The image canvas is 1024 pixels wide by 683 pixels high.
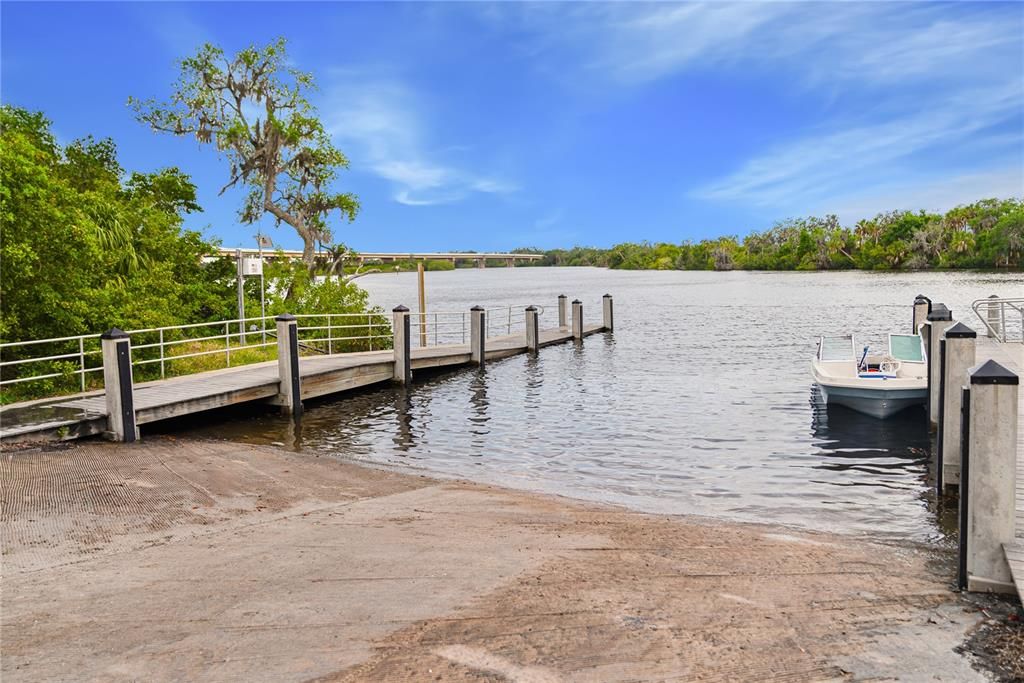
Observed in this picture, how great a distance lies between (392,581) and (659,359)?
70.7 ft

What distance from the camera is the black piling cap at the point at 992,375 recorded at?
538 centimetres

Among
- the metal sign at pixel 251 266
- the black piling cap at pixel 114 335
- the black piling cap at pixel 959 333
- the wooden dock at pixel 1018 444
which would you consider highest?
the metal sign at pixel 251 266

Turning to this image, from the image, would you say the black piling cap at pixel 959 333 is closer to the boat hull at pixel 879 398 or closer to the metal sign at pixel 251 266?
the boat hull at pixel 879 398

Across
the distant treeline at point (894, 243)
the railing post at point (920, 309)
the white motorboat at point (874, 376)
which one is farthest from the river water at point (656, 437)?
the distant treeline at point (894, 243)

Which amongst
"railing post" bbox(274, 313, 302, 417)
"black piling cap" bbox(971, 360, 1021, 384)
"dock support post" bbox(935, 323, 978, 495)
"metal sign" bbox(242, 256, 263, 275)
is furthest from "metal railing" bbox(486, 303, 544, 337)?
"black piling cap" bbox(971, 360, 1021, 384)

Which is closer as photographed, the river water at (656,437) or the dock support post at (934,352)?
the river water at (656,437)

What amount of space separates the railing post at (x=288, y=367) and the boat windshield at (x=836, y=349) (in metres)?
11.1

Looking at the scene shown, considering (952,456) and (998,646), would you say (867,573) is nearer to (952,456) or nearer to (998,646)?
(998,646)

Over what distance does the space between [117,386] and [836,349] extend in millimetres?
14235

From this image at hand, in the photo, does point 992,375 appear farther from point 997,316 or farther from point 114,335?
point 997,316

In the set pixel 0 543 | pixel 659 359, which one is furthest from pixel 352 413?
pixel 659 359

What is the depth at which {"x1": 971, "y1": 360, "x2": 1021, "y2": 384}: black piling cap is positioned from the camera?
5383 millimetres

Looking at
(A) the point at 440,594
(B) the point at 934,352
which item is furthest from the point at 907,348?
(A) the point at 440,594

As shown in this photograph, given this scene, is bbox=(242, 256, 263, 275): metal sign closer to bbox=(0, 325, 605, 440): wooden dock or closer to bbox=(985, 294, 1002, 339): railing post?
bbox=(0, 325, 605, 440): wooden dock
